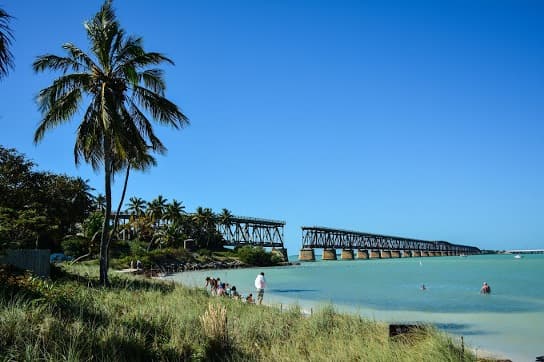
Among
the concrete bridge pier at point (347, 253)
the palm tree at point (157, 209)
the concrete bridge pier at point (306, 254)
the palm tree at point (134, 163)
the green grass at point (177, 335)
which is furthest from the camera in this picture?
the concrete bridge pier at point (347, 253)

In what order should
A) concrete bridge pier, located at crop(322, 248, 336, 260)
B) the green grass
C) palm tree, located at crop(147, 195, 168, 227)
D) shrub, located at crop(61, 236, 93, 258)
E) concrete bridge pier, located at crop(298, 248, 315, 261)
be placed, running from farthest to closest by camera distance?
concrete bridge pier, located at crop(322, 248, 336, 260) < concrete bridge pier, located at crop(298, 248, 315, 261) < palm tree, located at crop(147, 195, 168, 227) < shrub, located at crop(61, 236, 93, 258) < the green grass

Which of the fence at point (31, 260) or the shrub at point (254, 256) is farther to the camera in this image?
the shrub at point (254, 256)

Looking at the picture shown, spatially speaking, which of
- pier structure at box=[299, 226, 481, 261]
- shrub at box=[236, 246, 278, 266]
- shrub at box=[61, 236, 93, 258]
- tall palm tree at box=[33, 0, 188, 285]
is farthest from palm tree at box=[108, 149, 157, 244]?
pier structure at box=[299, 226, 481, 261]

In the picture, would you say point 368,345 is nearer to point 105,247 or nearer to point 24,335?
point 24,335

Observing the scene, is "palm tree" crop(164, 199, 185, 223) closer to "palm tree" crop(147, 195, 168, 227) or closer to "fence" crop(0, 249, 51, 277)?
"palm tree" crop(147, 195, 168, 227)

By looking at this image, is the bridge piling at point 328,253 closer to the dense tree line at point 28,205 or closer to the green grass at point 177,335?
the dense tree line at point 28,205

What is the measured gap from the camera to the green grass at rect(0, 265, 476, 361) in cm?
745

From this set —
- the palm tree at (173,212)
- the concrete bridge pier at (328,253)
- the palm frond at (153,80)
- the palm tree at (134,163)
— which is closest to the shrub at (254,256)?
the palm tree at (173,212)

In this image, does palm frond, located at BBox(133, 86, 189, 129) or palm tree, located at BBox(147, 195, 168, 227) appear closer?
palm frond, located at BBox(133, 86, 189, 129)

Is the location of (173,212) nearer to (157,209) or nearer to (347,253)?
(157,209)

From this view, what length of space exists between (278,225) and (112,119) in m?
105

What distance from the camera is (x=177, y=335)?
30.0 feet

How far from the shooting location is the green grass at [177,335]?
745 cm

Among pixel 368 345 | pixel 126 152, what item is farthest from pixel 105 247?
pixel 368 345
